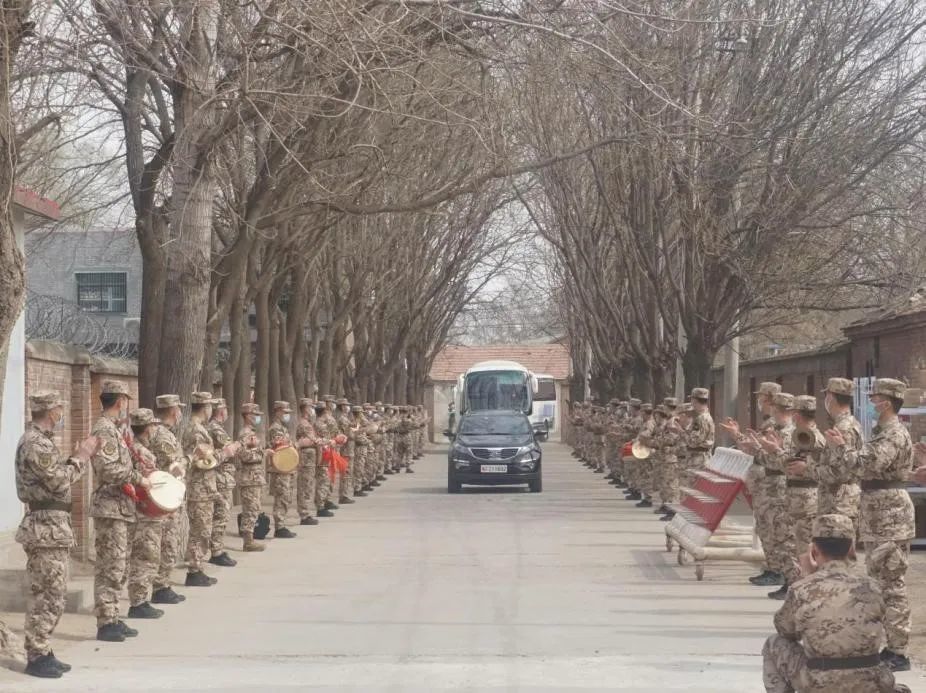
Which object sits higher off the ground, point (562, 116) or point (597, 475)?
point (562, 116)

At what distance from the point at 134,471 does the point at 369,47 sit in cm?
463

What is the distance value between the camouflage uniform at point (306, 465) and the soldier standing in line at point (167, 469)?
8454mm

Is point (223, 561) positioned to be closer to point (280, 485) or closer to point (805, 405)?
point (280, 485)

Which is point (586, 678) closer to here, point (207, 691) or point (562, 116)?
point (207, 691)

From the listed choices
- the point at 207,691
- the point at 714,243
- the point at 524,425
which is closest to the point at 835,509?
the point at 207,691

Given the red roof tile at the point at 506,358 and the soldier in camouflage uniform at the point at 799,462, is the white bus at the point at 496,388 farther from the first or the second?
the red roof tile at the point at 506,358

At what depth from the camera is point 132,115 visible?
698 inches

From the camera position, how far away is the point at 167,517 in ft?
45.0

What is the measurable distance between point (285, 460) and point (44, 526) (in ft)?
31.8

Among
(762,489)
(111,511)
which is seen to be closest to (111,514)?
(111,511)

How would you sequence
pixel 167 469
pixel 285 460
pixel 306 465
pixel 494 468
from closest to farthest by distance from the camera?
1. pixel 167 469
2. pixel 285 460
3. pixel 306 465
4. pixel 494 468

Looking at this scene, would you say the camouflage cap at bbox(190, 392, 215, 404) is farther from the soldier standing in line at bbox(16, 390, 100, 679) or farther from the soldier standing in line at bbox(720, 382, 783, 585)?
the soldier standing in line at bbox(16, 390, 100, 679)

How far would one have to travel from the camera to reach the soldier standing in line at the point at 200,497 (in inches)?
623

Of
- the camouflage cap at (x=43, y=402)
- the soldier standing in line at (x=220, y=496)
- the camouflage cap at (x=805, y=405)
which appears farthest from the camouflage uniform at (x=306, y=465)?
the camouflage cap at (x=43, y=402)
